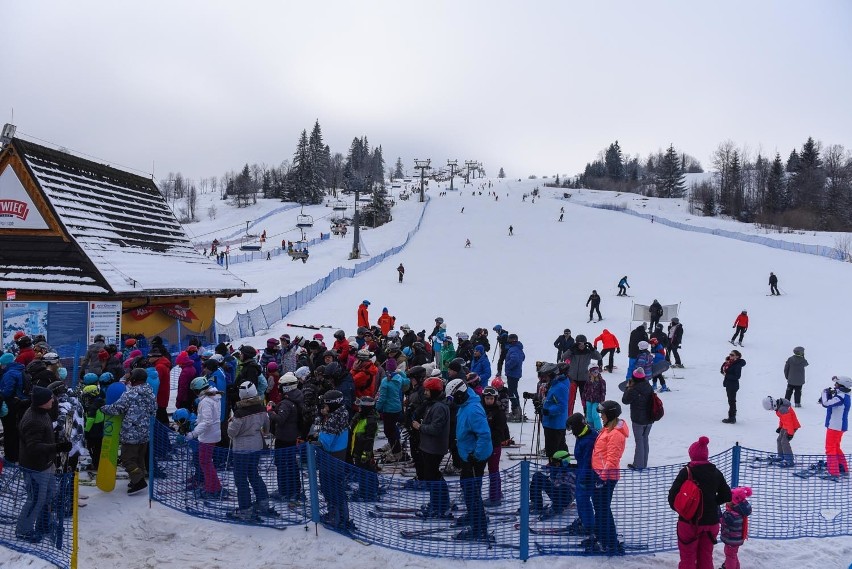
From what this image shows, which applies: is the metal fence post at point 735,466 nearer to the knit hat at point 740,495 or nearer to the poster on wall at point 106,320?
the knit hat at point 740,495

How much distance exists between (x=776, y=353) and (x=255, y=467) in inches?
696

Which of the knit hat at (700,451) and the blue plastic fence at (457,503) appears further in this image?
the blue plastic fence at (457,503)

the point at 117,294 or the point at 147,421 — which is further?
the point at 117,294

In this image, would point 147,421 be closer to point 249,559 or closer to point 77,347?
point 249,559

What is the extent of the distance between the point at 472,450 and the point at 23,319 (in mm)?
11873

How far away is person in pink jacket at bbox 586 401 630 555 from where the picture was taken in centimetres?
586

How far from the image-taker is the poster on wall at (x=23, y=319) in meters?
12.7

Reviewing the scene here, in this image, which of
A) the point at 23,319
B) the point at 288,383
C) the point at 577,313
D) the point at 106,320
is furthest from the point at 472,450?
the point at 577,313

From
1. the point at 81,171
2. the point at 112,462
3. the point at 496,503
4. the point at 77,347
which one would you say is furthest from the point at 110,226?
the point at 496,503

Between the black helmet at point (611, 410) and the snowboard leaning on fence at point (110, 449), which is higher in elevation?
the black helmet at point (611, 410)

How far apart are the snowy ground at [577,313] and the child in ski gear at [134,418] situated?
1.13 feet

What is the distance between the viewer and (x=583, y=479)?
5934 mm

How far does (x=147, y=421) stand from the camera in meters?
7.24

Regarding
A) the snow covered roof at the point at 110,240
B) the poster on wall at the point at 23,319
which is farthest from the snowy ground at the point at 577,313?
the poster on wall at the point at 23,319
